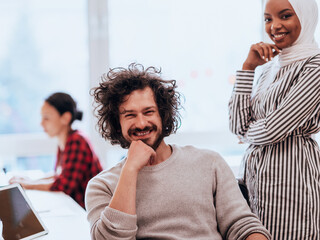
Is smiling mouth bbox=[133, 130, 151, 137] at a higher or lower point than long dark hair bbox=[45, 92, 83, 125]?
higher

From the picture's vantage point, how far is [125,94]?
1507 mm

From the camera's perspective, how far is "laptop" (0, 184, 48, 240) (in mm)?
1467

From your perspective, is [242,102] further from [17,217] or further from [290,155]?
[17,217]

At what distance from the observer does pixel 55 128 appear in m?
2.71

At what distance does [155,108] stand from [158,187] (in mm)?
291

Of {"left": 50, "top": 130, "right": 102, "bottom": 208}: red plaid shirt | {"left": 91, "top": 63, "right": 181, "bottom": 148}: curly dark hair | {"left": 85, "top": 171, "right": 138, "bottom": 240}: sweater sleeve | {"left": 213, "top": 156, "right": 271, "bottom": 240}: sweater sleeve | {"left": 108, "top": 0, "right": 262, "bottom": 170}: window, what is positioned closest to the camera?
{"left": 85, "top": 171, "right": 138, "bottom": 240}: sweater sleeve

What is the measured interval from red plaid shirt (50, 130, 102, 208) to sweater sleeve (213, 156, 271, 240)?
1.19 m

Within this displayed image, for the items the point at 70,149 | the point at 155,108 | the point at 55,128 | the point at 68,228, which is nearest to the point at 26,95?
the point at 55,128

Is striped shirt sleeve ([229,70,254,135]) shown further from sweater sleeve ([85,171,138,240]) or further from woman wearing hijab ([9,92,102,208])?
woman wearing hijab ([9,92,102,208])

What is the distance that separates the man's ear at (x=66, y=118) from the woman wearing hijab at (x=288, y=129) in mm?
1347

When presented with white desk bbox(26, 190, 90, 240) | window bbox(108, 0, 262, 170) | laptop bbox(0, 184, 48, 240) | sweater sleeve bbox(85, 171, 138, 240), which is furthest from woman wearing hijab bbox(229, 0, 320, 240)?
window bbox(108, 0, 262, 170)

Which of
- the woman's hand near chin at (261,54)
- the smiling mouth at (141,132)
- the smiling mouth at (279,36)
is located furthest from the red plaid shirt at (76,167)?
the smiling mouth at (279,36)

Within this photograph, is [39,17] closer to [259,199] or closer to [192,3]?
[192,3]

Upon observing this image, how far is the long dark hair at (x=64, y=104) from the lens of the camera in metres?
2.71
